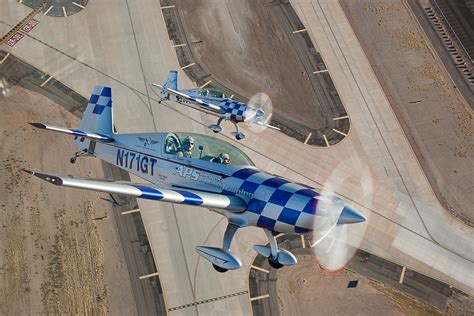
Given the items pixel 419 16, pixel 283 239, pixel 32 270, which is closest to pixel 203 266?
pixel 283 239

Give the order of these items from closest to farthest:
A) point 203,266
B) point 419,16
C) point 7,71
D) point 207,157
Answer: point 207,157, point 203,266, point 7,71, point 419,16

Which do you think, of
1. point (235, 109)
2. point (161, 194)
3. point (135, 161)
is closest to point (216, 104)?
point (235, 109)

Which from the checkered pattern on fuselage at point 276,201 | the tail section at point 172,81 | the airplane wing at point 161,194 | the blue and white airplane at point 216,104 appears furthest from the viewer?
the tail section at point 172,81

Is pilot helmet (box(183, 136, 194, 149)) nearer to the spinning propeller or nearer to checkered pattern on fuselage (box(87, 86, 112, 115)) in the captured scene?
checkered pattern on fuselage (box(87, 86, 112, 115))

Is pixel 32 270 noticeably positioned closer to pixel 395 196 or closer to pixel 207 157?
pixel 207 157

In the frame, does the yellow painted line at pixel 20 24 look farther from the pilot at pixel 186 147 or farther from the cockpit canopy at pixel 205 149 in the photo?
the pilot at pixel 186 147

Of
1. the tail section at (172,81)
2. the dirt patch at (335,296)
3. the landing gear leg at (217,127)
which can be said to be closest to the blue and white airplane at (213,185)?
the dirt patch at (335,296)
